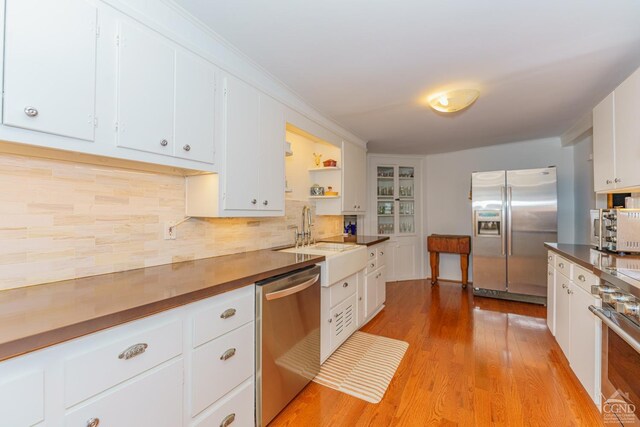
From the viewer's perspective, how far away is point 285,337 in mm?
1719

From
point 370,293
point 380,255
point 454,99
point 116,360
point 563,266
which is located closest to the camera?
point 116,360

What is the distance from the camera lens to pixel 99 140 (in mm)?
1176

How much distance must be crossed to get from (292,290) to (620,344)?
1.71 metres

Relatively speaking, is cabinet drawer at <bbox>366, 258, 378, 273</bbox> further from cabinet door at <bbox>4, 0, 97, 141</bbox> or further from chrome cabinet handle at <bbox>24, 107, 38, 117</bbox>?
chrome cabinet handle at <bbox>24, 107, 38, 117</bbox>

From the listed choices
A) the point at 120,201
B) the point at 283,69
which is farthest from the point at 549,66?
the point at 120,201

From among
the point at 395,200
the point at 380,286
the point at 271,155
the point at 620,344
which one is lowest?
the point at 380,286

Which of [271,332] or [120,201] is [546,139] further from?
[120,201]

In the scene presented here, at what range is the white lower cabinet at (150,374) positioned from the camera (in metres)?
0.76

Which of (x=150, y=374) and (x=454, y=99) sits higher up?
(x=454, y=99)

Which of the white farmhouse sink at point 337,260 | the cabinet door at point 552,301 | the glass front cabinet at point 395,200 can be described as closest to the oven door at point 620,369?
the cabinet door at point 552,301

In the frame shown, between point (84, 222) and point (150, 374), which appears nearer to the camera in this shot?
point (150, 374)

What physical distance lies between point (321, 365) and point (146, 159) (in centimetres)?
191

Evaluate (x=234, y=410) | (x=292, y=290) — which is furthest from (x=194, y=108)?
(x=234, y=410)

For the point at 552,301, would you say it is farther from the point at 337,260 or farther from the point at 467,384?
the point at 337,260
